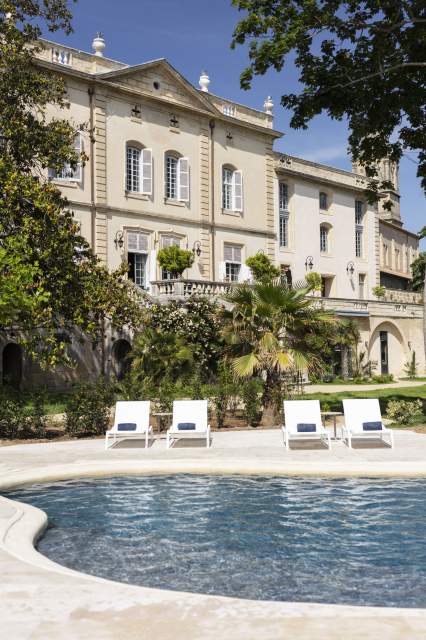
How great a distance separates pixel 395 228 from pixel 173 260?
1671 inches

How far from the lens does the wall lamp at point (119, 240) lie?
33438mm

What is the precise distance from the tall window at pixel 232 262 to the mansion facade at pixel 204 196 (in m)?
0.07

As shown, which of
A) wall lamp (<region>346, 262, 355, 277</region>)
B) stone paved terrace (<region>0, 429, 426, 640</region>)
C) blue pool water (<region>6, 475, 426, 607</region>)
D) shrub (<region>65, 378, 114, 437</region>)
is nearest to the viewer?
stone paved terrace (<region>0, 429, 426, 640</region>)

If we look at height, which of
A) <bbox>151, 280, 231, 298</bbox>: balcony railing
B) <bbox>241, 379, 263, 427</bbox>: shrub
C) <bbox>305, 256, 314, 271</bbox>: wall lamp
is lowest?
<bbox>241, 379, 263, 427</bbox>: shrub

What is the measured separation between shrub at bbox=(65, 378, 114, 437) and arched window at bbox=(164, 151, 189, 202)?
21.6 meters

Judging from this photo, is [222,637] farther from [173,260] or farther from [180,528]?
[173,260]

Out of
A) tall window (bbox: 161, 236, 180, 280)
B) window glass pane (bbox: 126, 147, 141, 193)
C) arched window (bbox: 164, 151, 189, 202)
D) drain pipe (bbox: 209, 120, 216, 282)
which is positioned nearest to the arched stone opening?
drain pipe (bbox: 209, 120, 216, 282)

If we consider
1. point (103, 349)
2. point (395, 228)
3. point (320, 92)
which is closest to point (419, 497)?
point (320, 92)

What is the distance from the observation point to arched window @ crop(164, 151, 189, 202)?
3675 cm

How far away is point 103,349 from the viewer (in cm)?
3102

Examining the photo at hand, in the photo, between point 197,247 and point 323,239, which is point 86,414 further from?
point 323,239

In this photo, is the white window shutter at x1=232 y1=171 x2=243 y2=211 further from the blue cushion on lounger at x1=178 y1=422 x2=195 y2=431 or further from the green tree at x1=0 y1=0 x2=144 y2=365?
the blue cushion on lounger at x1=178 y1=422 x2=195 y2=431

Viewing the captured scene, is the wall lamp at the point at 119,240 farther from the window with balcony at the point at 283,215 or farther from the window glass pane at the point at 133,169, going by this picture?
the window with balcony at the point at 283,215

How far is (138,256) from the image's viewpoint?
114 ft
